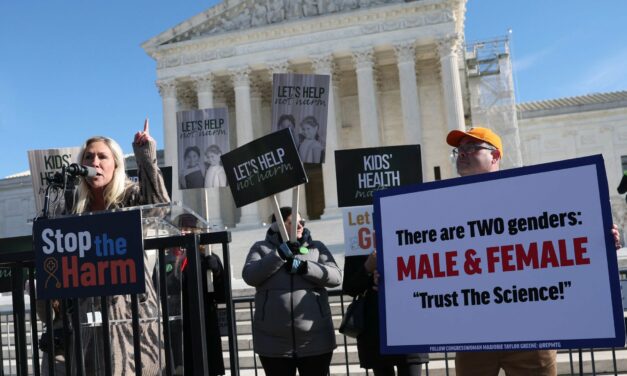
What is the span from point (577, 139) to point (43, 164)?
39021 mm

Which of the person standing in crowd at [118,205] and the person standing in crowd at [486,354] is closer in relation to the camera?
the person standing in crowd at [118,205]

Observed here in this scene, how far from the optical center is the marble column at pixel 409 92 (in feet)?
114

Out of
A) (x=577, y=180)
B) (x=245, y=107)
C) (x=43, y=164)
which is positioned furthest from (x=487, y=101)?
(x=577, y=180)

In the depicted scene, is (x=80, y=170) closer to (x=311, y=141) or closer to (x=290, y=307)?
(x=290, y=307)

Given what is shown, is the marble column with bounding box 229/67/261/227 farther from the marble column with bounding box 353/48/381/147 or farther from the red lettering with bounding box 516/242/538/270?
the red lettering with bounding box 516/242/538/270

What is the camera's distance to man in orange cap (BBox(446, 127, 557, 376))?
3.72 m

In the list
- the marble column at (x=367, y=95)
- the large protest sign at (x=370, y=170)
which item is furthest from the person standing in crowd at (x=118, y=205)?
the marble column at (x=367, y=95)

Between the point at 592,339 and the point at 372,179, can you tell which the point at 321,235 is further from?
the point at 592,339

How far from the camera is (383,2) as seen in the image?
1420 inches

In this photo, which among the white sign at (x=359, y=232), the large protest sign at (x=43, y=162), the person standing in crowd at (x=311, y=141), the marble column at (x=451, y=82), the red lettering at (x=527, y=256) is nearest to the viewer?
the red lettering at (x=527, y=256)

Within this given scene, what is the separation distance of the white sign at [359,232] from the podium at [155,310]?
8.44 ft

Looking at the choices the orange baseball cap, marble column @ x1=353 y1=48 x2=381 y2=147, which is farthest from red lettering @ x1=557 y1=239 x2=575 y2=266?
marble column @ x1=353 y1=48 x2=381 y2=147

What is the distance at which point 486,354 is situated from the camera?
3.81 meters

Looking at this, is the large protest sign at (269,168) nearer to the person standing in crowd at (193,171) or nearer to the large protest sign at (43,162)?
the large protest sign at (43,162)
